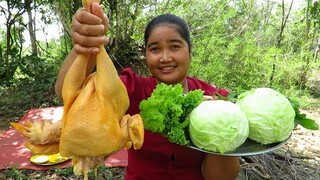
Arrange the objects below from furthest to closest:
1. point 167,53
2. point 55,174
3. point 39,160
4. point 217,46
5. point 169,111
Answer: point 217,46
point 39,160
point 55,174
point 167,53
point 169,111

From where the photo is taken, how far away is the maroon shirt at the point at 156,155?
167 centimetres

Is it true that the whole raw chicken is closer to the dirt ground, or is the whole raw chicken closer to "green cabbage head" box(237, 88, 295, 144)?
"green cabbage head" box(237, 88, 295, 144)

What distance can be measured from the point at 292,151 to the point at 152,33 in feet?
11.2

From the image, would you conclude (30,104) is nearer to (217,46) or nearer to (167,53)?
(217,46)

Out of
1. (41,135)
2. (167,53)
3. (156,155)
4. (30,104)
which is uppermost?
(167,53)

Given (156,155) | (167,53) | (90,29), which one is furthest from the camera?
(156,155)

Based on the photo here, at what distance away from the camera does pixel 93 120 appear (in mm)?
992

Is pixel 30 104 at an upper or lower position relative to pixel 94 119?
lower

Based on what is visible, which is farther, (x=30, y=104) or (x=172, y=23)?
(x=30, y=104)

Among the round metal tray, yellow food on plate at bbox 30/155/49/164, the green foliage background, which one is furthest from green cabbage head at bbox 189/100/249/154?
the green foliage background

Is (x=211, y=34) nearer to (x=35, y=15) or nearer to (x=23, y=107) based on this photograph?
(x=23, y=107)

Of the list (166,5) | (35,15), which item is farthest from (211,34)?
(35,15)

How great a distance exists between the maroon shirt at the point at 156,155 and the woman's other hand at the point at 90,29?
2.10 feet

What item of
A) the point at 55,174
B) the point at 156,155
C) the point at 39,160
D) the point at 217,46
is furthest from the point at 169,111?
the point at 217,46
